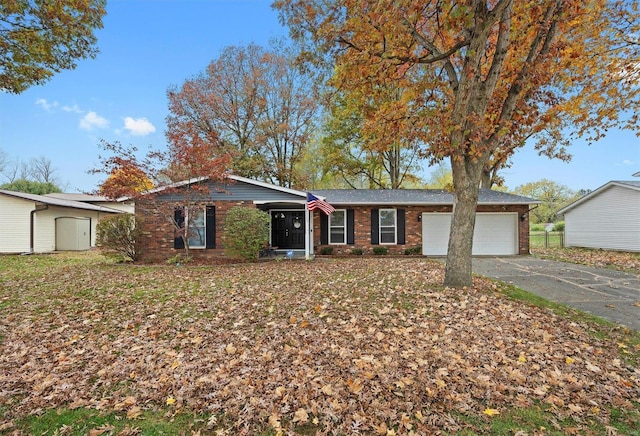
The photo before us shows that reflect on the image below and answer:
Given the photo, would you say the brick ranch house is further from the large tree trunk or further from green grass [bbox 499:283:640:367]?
green grass [bbox 499:283:640:367]

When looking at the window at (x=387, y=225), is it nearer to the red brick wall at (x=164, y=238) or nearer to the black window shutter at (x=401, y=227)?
the black window shutter at (x=401, y=227)

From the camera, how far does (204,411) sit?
290 centimetres

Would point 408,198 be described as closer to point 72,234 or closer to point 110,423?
point 110,423

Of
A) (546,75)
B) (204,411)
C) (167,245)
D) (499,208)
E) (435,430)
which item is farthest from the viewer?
(499,208)

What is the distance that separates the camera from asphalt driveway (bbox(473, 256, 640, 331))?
5.88 meters

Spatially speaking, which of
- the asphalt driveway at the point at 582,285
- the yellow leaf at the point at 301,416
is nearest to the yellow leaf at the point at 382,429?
the yellow leaf at the point at 301,416

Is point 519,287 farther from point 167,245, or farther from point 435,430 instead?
point 167,245

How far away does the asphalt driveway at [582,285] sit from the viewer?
588 centimetres

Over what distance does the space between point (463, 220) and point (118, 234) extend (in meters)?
11.6

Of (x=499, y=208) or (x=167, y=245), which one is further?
(x=499, y=208)

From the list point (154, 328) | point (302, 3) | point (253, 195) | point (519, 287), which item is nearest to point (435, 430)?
point (154, 328)

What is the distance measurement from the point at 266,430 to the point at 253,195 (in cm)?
1142

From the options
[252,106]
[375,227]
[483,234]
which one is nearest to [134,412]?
[375,227]

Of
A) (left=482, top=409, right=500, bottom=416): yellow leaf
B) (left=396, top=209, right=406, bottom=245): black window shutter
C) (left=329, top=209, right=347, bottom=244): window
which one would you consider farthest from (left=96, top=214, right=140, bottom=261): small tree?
(left=482, top=409, right=500, bottom=416): yellow leaf
